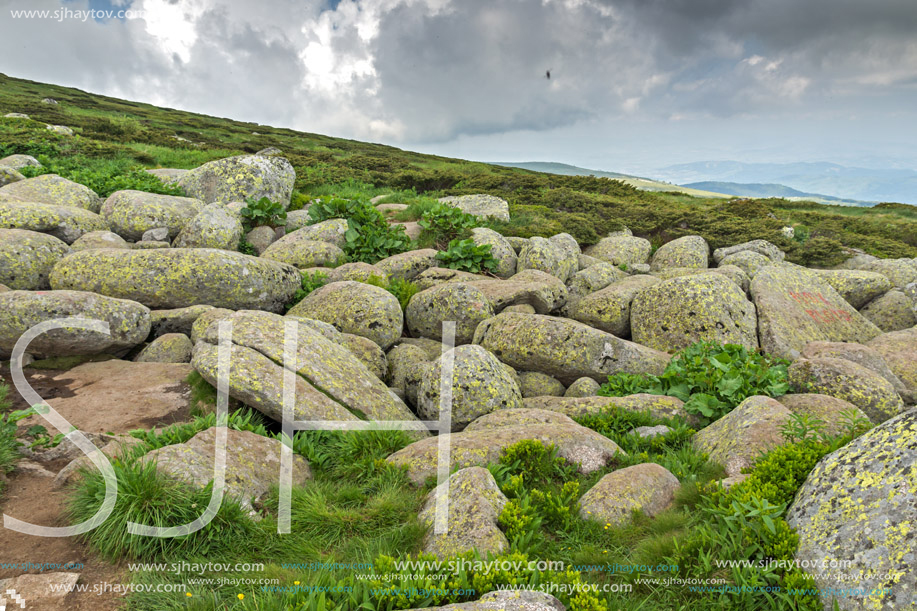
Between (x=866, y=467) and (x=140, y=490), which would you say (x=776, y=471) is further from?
(x=140, y=490)

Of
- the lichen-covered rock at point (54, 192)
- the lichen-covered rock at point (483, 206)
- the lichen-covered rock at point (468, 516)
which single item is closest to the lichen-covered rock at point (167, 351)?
the lichen-covered rock at point (468, 516)

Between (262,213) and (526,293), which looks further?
(262,213)

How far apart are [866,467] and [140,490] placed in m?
7.18

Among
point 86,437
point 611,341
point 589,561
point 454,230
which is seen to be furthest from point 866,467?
point 454,230

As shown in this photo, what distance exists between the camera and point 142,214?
15.0m

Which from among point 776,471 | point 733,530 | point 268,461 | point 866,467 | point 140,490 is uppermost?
point 866,467

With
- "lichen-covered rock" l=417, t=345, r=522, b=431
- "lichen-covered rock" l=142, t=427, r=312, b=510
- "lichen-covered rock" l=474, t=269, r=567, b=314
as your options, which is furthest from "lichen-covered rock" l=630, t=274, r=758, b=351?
"lichen-covered rock" l=142, t=427, r=312, b=510

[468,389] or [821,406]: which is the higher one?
[821,406]

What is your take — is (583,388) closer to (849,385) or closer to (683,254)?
(849,385)

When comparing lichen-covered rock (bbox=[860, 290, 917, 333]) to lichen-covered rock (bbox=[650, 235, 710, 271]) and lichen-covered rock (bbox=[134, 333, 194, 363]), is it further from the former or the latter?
lichen-covered rock (bbox=[134, 333, 194, 363])

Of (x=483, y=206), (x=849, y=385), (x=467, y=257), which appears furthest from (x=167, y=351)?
(x=483, y=206)

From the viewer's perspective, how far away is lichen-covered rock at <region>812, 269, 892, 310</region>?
16.0 metres

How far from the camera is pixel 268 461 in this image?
6582 millimetres

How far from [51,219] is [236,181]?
20.7 feet
